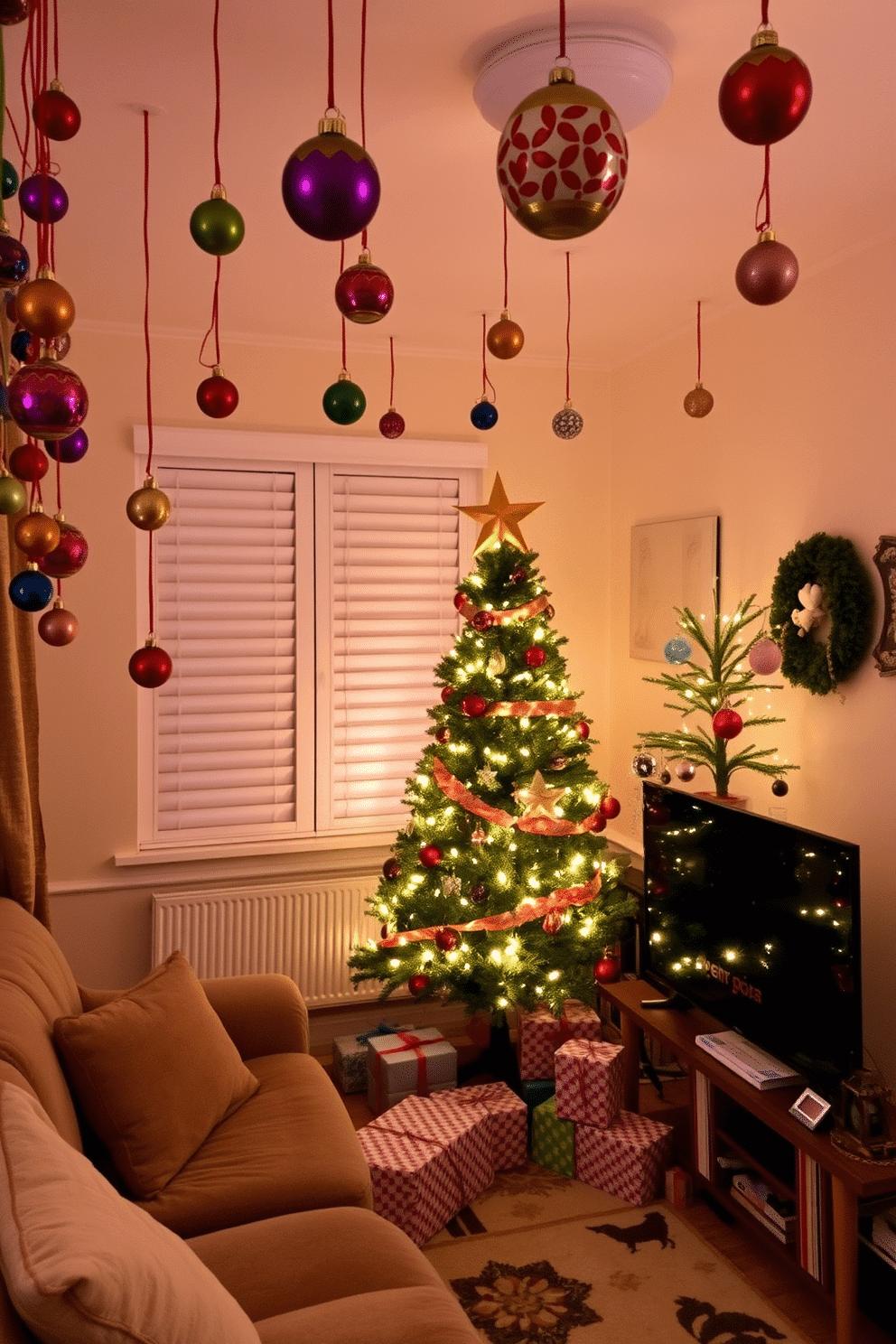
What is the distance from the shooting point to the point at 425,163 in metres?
2.55

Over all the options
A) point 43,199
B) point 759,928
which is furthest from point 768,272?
point 759,928

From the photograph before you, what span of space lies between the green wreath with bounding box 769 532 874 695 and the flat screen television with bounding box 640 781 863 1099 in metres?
0.53

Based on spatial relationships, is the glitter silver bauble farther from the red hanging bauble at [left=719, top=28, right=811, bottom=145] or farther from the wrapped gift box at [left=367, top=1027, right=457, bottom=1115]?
the red hanging bauble at [left=719, top=28, right=811, bottom=145]

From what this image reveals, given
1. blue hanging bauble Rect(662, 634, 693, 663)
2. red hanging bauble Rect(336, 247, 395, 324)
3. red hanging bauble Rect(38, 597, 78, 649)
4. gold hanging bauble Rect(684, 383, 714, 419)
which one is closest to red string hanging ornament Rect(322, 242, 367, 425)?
red hanging bauble Rect(336, 247, 395, 324)

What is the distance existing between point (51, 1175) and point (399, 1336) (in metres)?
0.68

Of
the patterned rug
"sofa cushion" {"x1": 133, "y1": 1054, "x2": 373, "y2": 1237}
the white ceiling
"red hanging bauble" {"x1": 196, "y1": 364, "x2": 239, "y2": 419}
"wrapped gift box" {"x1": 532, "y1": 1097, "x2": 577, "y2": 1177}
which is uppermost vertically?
the white ceiling

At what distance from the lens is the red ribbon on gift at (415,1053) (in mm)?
3615

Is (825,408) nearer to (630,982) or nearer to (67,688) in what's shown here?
(630,982)

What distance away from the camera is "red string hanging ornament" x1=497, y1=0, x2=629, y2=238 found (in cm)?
112

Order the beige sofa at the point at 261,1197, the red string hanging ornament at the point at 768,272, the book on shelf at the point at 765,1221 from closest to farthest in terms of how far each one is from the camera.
Result: the red string hanging ornament at the point at 768,272 → the beige sofa at the point at 261,1197 → the book on shelf at the point at 765,1221

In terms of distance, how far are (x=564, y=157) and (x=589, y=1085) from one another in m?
2.83

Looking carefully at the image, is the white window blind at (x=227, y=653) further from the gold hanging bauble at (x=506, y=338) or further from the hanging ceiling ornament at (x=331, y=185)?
the hanging ceiling ornament at (x=331, y=185)

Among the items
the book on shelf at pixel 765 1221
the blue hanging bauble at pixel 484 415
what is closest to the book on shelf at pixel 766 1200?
the book on shelf at pixel 765 1221

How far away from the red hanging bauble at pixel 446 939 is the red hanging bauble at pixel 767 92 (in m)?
2.81
